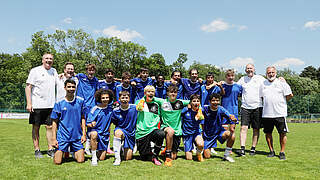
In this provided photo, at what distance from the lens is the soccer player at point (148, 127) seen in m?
5.45

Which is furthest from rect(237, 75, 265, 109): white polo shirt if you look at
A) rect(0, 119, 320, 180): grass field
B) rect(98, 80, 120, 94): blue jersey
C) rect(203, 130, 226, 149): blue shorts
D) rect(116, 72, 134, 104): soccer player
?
rect(98, 80, 120, 94): blue jersey

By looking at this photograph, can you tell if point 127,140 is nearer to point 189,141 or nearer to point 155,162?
point 155,162

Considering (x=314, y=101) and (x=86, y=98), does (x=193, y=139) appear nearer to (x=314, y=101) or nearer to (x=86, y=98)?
(x=86, y=98)

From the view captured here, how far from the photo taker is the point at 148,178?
410 centimetres

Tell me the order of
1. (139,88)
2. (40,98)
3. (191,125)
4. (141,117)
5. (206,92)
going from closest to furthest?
(141,117) → (40,98) → (191,125) → (206,92) → (139,88)

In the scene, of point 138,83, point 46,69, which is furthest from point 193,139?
point 46,69

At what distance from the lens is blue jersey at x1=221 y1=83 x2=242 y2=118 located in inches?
260

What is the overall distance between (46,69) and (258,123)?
5673 mm

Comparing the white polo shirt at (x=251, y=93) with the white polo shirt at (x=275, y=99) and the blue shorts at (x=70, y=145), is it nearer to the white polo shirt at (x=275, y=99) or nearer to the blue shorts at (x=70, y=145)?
the white polo shirt at (x=275, y=99)

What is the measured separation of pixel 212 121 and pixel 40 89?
4.17 m

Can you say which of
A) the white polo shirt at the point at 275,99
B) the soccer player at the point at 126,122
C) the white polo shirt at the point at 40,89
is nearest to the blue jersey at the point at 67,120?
the white polo shirt at the point at 40,89

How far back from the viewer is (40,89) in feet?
18.9

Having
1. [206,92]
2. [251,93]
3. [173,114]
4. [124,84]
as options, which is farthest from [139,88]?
[251,93]

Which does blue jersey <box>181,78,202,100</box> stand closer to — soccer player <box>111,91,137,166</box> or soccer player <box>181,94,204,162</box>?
soccer player <box>181,94,204,162</box>
